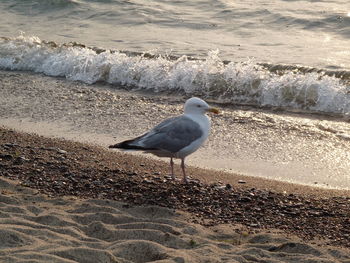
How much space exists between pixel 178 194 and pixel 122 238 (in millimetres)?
1405

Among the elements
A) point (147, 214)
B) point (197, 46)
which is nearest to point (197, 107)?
point (147, 214)

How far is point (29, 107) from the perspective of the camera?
1035 cm

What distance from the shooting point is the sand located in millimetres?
4875

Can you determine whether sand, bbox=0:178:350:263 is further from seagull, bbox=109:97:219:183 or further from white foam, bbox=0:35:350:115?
white foam, bbox=0:35:350:115

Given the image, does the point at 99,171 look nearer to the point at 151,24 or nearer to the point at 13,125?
the point at 13,125

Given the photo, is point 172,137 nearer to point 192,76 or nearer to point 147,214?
point 147,214

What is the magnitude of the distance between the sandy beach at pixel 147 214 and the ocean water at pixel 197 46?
4438 mm

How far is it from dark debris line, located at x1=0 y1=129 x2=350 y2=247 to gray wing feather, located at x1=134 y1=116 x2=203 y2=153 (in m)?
0.41

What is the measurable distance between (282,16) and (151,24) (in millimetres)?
3272

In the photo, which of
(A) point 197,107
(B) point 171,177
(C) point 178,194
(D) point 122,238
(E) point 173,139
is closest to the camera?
(D) point 122,238

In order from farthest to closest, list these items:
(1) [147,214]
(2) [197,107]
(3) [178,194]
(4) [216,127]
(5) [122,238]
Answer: (4) [216,127], (2) [197,107], (3) [178,194], (1) [147,214], (5) [122,238]

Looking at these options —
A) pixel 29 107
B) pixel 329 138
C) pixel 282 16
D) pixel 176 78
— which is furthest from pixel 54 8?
pixel 329 138

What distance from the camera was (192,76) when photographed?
12.5m

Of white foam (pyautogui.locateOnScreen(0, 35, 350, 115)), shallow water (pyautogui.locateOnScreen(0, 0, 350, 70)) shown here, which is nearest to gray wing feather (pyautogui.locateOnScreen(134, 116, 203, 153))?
white foam (pyautogui.locateOnScreen(0, 35, 350, 115))
